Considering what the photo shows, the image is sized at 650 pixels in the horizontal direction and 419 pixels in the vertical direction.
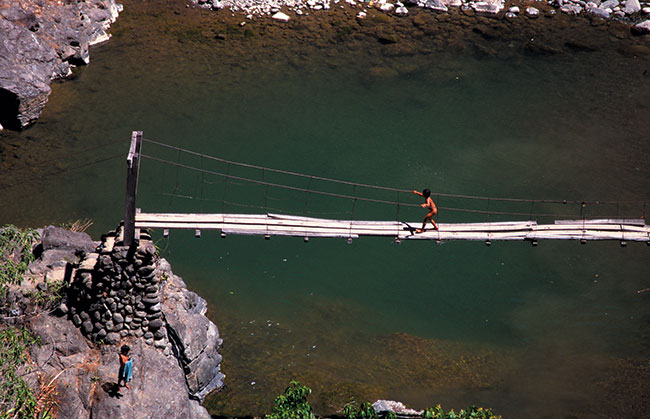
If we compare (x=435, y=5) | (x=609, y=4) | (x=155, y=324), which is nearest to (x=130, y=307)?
(x=155, y=324)

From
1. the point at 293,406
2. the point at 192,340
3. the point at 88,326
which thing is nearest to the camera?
the point at 293,406

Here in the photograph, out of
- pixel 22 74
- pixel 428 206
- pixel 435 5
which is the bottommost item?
pixel 428 206

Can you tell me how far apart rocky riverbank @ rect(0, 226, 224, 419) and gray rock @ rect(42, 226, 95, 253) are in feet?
1.59

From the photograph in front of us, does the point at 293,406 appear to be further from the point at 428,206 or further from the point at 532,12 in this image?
the point at 532,12

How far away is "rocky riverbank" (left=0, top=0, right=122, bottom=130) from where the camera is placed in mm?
25562

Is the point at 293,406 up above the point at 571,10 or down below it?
below

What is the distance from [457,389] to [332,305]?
166 inches

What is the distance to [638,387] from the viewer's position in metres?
18.7

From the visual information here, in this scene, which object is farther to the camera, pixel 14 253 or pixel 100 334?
pixel 14 253

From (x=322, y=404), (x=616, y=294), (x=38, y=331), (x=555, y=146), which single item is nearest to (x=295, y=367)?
(x=322, y=404)

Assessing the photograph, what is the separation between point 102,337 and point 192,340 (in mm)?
2405

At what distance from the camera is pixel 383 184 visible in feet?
79.6

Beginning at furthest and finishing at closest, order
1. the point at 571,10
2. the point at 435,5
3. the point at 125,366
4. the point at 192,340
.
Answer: the point at 571,10
the point at 435,5
the point at 192,340
the point at 125,366

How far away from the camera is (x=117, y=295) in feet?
53.1
